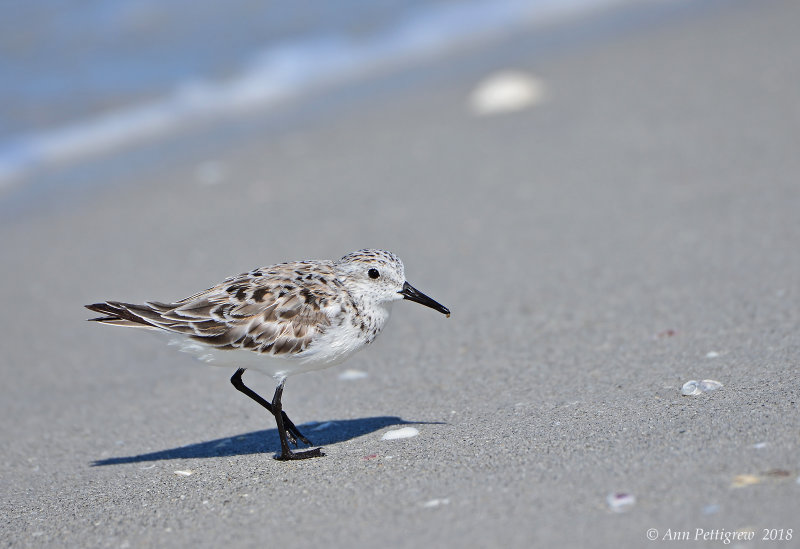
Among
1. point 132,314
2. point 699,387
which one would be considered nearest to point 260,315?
point 132,314

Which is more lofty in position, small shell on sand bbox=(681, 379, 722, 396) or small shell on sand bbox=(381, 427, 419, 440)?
small shell on sand bbox=(681, 379, 722, 396)

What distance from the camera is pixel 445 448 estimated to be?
4531 mm

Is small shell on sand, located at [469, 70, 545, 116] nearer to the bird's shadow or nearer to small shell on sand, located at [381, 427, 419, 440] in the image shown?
the bird's shadow

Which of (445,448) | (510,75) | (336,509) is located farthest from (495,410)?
(510,75)

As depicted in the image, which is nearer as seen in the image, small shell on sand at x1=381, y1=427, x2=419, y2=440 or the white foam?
small shell on sand at x1=381, y1=427, x2=419, y2=440

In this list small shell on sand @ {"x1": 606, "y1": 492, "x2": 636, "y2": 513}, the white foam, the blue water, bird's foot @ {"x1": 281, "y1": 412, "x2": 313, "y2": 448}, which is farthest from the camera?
the blue water

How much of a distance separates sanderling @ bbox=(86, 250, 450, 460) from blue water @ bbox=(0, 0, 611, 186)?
6.31 meters

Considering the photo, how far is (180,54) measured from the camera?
530 inches

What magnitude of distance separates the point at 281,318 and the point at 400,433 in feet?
2.75

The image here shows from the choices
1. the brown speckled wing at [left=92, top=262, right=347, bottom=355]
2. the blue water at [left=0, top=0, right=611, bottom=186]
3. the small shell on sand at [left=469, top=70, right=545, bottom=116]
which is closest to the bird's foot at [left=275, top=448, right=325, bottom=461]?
the brown speckled wing at [left=92, top=262, right=347, bottom=355]

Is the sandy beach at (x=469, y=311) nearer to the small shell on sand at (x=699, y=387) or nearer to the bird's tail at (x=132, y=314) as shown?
the small shell on sand at (x=699, y=387)

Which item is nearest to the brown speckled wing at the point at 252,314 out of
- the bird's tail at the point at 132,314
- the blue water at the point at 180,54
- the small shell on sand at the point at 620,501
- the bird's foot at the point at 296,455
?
the bird's tail at the point at 132,314

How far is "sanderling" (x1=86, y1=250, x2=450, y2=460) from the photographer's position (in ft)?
15.5

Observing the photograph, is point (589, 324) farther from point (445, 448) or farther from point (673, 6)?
point (673, 6)
